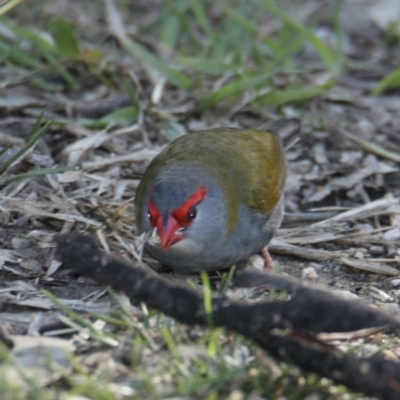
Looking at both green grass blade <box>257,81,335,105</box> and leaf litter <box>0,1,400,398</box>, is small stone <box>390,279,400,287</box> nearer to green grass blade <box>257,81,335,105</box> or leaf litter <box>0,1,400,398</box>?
leaf litter <box>0,1,400,398</box>

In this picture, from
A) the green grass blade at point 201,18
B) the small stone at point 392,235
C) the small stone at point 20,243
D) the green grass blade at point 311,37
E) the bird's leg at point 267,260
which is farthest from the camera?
the green grass blade at point 201,18

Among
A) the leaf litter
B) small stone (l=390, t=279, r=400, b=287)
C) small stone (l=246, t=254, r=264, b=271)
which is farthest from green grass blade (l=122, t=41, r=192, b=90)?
small stone (l=390, t=279, r=400, b=287)

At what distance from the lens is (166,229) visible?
4184 mm

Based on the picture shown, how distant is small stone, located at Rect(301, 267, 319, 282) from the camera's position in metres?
4.76

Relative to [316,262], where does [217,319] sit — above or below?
above

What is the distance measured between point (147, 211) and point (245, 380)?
149cm

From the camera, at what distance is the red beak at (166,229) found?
4184 millimetres

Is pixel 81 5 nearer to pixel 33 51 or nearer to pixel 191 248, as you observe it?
pixel 33 51

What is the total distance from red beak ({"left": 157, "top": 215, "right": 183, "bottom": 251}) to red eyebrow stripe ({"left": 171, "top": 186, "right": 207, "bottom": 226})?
0.03 meters

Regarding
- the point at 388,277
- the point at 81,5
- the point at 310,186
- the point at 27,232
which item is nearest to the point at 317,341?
the point at 388,277

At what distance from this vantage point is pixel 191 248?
438cm

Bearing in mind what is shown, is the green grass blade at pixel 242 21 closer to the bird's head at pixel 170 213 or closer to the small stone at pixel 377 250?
the small stone at pixel 377 250

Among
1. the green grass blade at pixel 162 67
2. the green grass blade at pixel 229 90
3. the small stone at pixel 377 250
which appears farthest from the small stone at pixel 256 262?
the green grass blade at pixel 162 67

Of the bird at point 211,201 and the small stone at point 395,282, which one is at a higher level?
the bird at point 211,201
